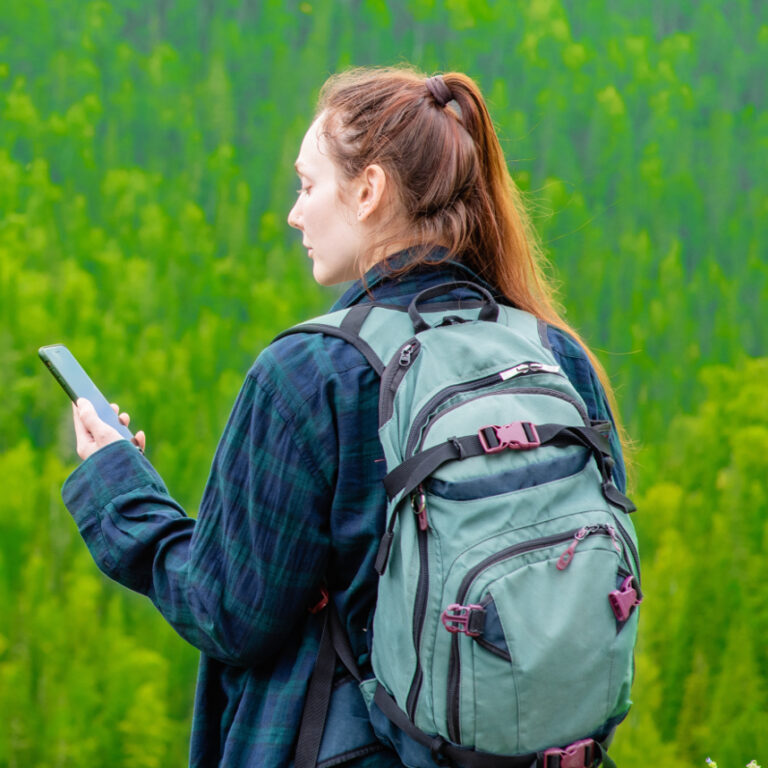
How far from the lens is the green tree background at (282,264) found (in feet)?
7.70

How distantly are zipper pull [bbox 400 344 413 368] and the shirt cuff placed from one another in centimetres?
32

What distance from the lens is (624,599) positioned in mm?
960

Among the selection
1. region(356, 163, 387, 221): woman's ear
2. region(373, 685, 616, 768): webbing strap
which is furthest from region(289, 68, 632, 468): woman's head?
region(373, 685, 616, 768): webbing strap

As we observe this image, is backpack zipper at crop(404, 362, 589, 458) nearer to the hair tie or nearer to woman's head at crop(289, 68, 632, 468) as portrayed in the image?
woman's head at crop(289, 68, 632, 468)

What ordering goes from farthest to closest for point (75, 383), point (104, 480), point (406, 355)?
point (75, 383)
point (104, 480)
point (406, 355)

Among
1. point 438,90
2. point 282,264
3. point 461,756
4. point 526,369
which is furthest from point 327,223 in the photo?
point 282,264

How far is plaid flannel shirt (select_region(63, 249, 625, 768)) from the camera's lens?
3.37 feet

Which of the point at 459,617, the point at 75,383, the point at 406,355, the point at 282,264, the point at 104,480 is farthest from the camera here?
the point at 282,264

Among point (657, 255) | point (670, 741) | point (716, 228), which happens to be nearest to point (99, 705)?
point (670, 741)

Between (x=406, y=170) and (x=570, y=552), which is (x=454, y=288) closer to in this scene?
(x=406, y=170)

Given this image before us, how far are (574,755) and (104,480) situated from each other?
553 mm

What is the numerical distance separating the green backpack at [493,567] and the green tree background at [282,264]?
4.90 feet

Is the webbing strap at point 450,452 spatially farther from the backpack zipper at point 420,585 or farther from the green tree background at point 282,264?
the green tree background at point 282,264

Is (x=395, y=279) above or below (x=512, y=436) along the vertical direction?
above
